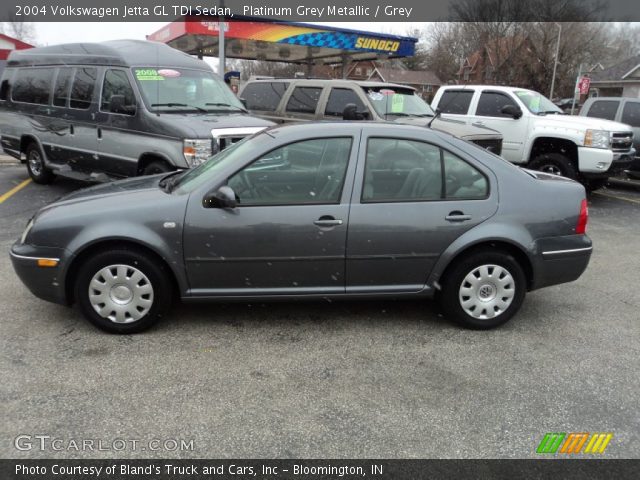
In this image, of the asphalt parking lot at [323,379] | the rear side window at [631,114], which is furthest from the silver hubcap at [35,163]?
the rear side window at [631,114]

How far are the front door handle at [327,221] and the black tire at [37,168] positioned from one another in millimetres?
7081

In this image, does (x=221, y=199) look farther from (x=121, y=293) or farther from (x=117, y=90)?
(x=117, y=90)

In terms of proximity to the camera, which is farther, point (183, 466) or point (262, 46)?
point (262, 46)

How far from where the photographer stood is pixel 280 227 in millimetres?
3707

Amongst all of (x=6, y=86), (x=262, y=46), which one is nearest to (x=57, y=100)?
(x=6, y=86)

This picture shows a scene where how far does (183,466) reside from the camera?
256 centimetres

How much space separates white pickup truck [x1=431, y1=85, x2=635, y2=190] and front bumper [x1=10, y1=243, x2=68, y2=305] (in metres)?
7.74

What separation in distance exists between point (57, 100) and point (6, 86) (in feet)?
6.72

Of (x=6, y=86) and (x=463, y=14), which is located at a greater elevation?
(x=463, y=14)

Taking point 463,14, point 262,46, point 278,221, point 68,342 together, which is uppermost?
point 463,14

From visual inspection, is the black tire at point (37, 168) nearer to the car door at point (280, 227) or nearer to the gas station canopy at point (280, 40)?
the car door at point (280, 227)

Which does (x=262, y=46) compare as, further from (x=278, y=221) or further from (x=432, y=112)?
(x=278, y=221)

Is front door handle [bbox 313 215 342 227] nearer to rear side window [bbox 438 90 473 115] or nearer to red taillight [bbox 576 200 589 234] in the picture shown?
red taillight [bbox 576 200 589 234]

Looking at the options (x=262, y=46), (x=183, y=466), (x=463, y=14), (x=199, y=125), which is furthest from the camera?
(x=463, y=14)
